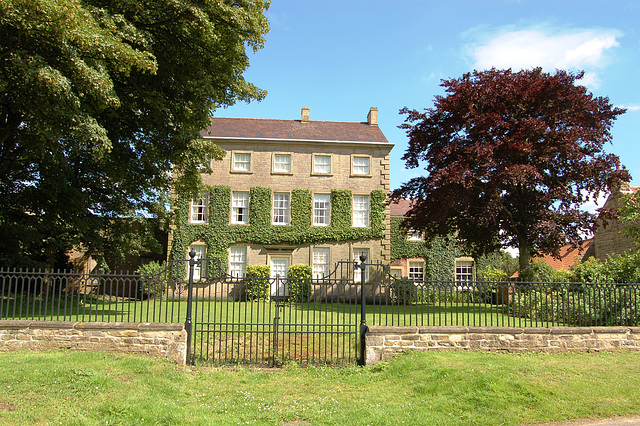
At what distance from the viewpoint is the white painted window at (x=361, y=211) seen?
89.1 feet

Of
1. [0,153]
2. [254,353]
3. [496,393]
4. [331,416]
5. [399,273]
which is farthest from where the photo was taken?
[399,273]

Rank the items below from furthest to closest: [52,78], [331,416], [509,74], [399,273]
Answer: [399,273] < [509,74] < [52,78] < [331,416]

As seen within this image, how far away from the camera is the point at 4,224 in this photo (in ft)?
58.5

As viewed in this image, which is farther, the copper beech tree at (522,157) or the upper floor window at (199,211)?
the upper floor window at (199,211)

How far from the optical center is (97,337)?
30.8 feet

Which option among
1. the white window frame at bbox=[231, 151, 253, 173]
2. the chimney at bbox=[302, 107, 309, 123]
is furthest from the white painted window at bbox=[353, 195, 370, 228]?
the white window frame at bbox=[231, 151, 253, 173]

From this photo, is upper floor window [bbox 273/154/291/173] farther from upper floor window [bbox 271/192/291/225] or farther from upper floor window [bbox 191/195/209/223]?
upper floor window [bbox 191/195/209/223]

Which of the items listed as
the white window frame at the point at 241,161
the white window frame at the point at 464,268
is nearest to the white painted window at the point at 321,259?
the white window frame at the point at 241,161

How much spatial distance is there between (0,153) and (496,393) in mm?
15852

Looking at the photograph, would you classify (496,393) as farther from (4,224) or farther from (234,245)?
(234,245)

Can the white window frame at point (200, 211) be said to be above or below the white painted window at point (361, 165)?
below

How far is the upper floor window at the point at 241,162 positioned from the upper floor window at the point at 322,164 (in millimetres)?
3749

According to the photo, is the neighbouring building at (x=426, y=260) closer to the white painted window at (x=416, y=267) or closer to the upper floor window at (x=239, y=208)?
the white painted window at (x=416, y=267)

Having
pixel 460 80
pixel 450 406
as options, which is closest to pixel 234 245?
pixel 460 80
